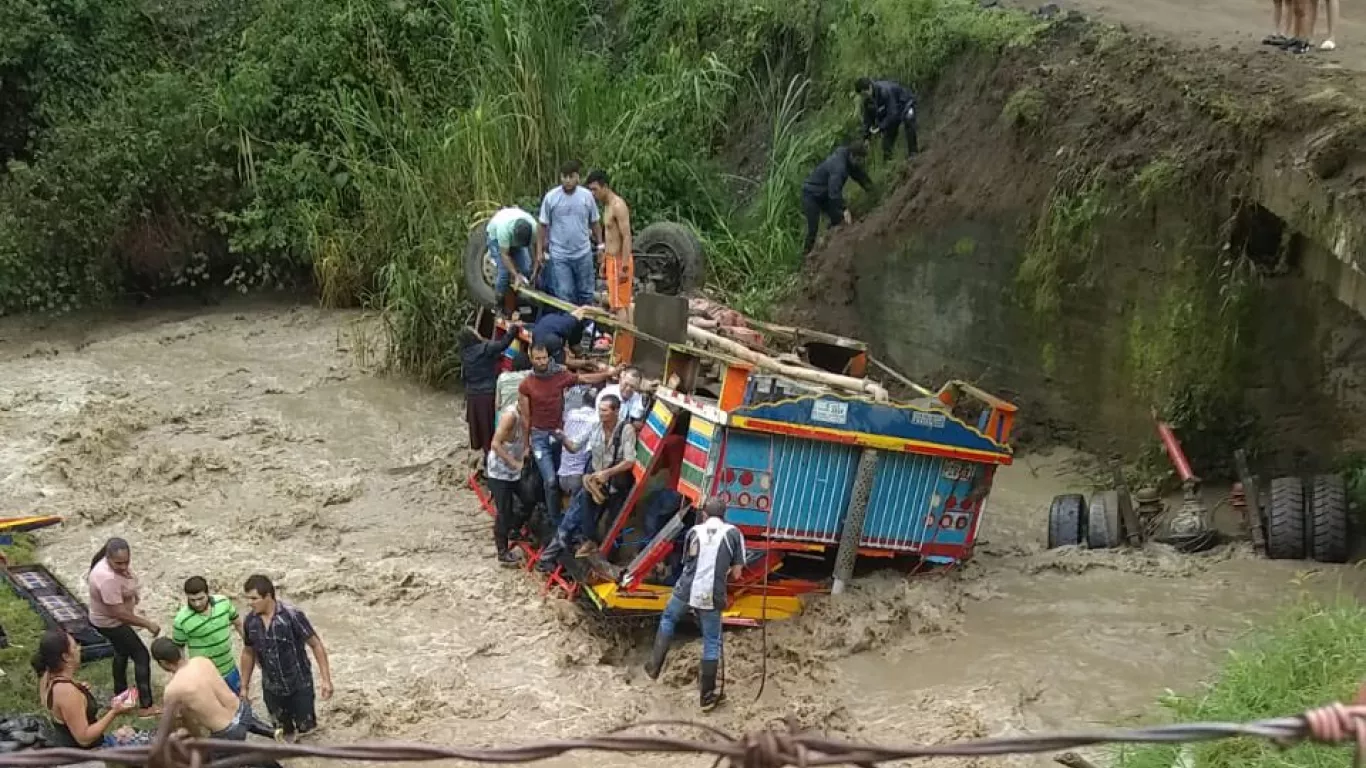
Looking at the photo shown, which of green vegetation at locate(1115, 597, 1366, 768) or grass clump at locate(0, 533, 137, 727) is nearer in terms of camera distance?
green vegetation at locate(1115, 597, 1366, 768)

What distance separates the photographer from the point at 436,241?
15570 mm

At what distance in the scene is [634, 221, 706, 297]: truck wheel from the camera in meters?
13.4

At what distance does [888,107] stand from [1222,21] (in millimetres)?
3461

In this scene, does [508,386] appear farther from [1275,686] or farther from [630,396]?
[1275,686]

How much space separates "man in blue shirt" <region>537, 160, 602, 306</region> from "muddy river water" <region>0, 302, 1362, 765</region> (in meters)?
2.12

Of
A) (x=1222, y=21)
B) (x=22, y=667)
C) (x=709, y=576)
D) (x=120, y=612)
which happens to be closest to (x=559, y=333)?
(x=709, y=576)

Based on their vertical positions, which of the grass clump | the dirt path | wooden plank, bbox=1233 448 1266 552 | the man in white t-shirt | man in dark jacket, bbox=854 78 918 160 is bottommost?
the grass clump

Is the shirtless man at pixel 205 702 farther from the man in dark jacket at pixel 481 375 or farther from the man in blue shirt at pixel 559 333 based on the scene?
the man in dark jacket at pixel 481 375

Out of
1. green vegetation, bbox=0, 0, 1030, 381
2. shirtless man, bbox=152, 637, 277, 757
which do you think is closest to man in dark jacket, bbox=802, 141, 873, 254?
green vegetation, bbox=0, 0, 1030, 381

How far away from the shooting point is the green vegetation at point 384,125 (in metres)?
16.2

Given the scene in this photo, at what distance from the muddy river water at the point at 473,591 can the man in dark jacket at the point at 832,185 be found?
3708mm

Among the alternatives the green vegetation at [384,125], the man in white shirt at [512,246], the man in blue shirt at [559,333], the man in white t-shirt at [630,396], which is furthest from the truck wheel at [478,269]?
the man in white t-shirt at [630,396]

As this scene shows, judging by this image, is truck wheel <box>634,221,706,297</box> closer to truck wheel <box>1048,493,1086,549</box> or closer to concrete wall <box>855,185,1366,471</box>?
concrete wall <box>855,185,1366,471</box>

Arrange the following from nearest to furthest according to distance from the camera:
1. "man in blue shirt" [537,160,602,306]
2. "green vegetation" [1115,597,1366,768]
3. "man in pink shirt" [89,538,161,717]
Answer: "green vegetation" [1115,597,1366,768] → "man in pink shirt" [89,538,161,717] → "man in blue shirt" [537,160,602,306]
